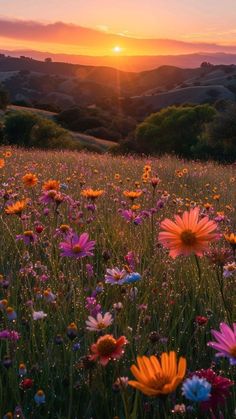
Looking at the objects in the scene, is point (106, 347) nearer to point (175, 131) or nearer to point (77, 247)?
point (77, 247)

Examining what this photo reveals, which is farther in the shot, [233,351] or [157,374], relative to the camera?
[233,351]

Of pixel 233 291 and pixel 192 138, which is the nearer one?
pixel 233 291

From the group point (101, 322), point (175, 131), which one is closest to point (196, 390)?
point (101, 322)

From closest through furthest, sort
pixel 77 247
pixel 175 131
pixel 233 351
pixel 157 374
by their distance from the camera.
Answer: pixel 157 374 < pixel 233 351 < pixel 77 247 < pixel 175 131

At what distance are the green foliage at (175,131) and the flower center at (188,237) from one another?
38193mm

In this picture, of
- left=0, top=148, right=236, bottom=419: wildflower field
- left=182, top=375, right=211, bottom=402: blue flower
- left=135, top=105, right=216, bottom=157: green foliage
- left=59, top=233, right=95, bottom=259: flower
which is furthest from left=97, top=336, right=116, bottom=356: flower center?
left=135, top=105, right=216, bottom=157: green foliage

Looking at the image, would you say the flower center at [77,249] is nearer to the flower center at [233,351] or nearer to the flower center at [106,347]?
the flower center at [106,347]

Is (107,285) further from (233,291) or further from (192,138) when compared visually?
(192,138)

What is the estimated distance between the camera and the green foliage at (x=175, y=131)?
4059 centimetres

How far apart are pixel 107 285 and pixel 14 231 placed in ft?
4.66

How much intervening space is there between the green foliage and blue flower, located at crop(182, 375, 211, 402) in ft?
127

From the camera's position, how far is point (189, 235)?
5.23 ft

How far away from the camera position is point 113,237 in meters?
3.92

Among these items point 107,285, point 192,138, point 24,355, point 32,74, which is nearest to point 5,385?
point 24,355
